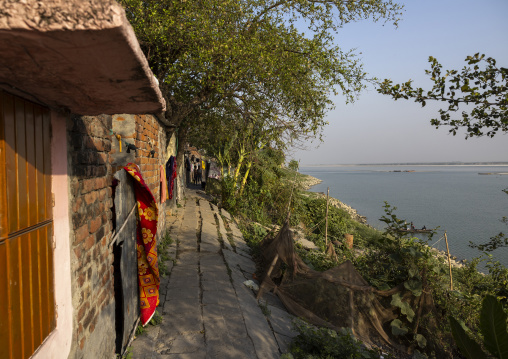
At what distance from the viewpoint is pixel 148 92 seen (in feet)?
5.23

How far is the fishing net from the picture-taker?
5.05 m

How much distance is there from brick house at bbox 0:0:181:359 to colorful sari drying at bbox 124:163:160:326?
33.2 inches

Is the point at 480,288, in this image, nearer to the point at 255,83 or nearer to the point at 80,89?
the point at 80,89

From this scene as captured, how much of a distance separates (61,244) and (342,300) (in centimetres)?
446

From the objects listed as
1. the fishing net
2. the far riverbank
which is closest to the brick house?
the fishing net

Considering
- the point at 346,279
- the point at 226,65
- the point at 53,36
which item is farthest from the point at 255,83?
the point at 53,36

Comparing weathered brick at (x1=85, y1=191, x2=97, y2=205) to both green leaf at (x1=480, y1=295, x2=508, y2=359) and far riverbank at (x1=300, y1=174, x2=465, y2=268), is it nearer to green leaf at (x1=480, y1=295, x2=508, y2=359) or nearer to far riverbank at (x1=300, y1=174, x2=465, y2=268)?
green leaf at (x1=480, y1=295, x2=508, y2=359)

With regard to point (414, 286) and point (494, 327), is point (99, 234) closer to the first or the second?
point (494, 327)

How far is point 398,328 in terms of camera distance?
16.5 feet

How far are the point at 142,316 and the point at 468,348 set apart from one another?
3.17m

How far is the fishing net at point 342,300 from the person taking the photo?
16.6 feet

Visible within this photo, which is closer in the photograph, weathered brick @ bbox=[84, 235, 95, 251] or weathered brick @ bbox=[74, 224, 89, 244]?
weathered brick @ bbox=[74, 224, 89, 244]

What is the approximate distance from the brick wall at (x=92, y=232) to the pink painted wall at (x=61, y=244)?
0.08 m

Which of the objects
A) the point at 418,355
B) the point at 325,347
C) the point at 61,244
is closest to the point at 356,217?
the point at 418,355
